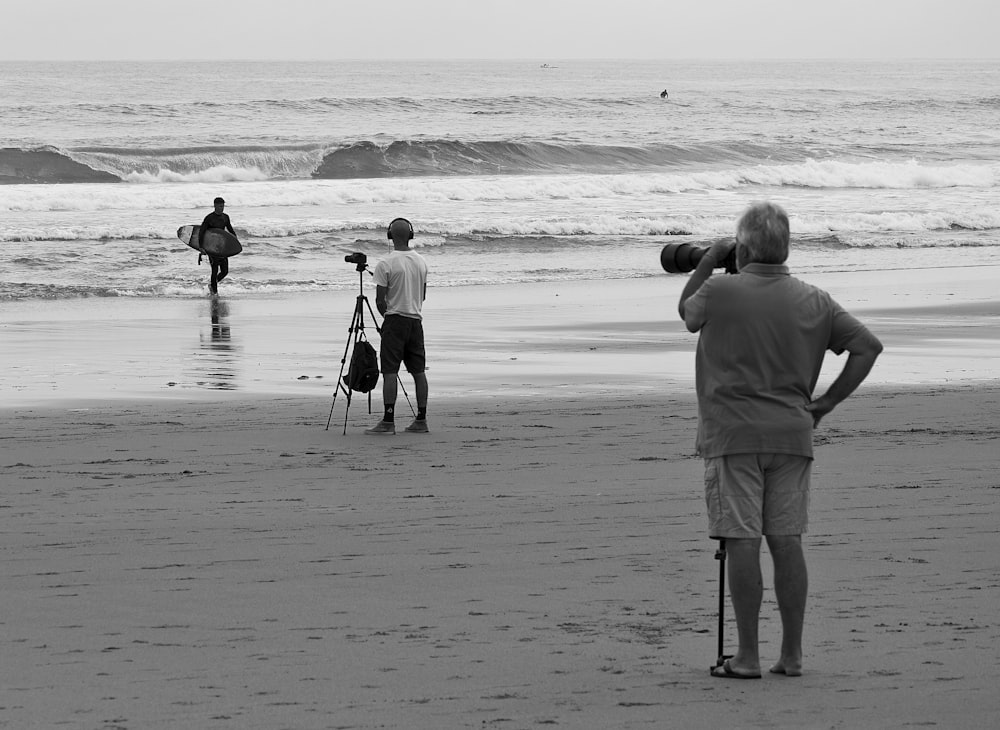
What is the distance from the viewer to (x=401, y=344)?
876 cm

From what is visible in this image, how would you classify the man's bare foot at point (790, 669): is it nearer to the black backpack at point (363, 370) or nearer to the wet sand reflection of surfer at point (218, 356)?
the black backpack at point (363, 370)

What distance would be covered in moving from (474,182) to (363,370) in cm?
2572

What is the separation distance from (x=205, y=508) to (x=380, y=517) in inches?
34.8

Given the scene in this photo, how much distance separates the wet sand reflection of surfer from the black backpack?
85.8 inches

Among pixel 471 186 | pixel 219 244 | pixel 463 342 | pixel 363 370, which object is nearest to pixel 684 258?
pixel 363 370

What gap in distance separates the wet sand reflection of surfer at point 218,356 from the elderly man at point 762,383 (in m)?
7.22

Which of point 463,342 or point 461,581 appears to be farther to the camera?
point 463,342

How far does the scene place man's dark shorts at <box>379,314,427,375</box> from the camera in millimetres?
8695

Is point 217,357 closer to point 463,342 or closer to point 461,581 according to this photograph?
point 463,342

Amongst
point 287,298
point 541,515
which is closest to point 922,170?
point 287,298

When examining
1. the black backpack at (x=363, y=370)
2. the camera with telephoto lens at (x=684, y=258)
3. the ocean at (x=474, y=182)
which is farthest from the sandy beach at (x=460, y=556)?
the ocean at (x=474, y=182)

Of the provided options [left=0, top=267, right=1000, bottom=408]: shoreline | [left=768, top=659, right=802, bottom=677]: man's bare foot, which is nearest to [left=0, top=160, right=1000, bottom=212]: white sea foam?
[left=0, top=267, right=1000, bottom=408]: shoreline

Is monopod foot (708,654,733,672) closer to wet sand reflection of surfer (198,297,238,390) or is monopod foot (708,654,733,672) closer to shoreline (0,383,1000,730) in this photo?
shoreline (0,383,1000,730)

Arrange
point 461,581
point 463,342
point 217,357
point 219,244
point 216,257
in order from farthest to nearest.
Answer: point 216,257, point 219,244, point 463,342, point 217,357, point 461,581
